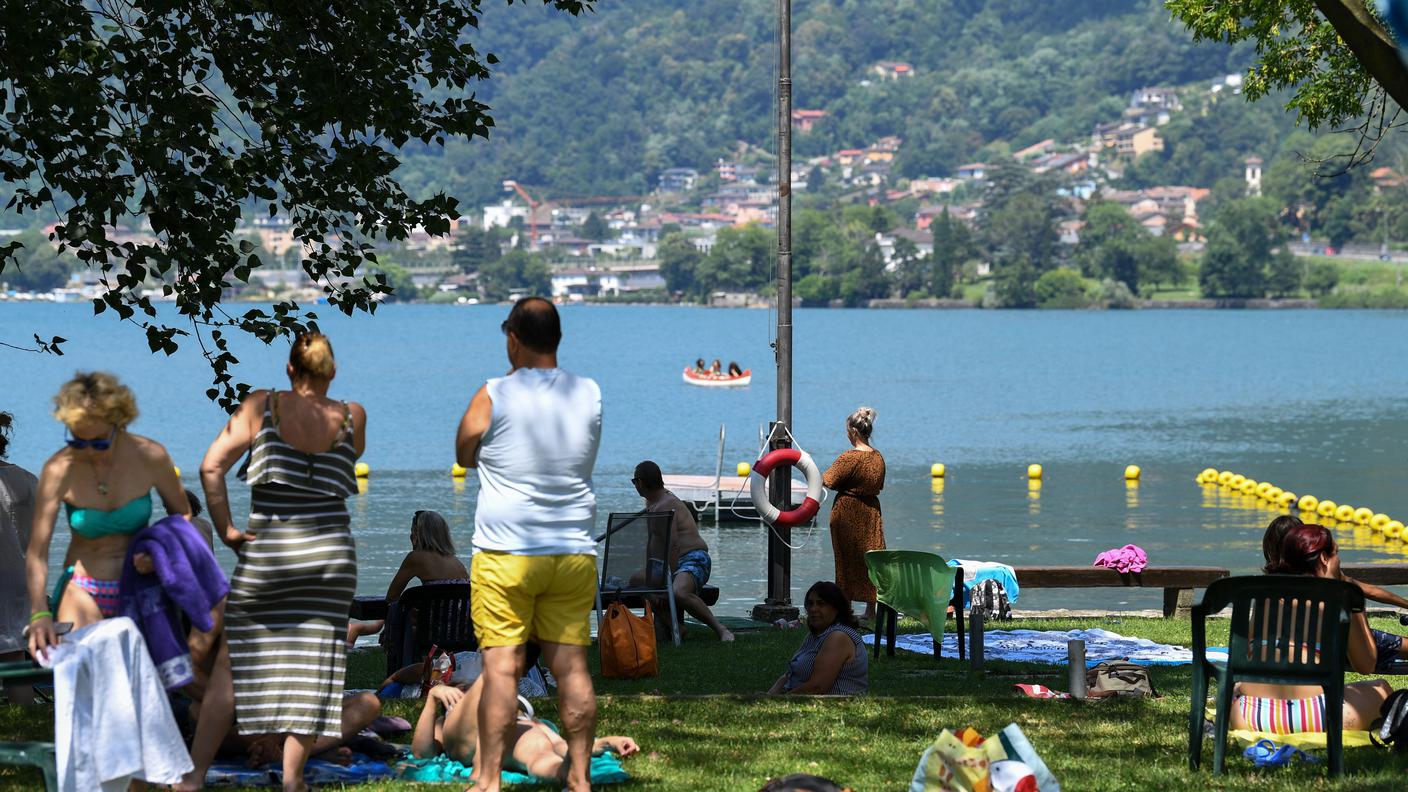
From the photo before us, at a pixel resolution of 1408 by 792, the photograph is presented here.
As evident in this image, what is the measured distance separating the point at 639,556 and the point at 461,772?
4.76m

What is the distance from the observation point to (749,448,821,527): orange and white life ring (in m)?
12.1

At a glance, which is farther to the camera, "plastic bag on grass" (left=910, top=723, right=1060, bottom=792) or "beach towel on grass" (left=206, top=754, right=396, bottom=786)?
"beach towel on grass" (left=206, top=754, right=396, bottom=786)

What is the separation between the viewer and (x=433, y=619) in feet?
25.6

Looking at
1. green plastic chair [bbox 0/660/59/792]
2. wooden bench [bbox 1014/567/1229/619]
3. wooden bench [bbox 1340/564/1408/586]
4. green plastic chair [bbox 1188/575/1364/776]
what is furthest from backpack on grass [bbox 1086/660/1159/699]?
green plastic chair [bbox 0/660/59/792]

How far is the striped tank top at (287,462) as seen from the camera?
17.1ft

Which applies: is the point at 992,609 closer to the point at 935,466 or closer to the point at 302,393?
the point at 302,393

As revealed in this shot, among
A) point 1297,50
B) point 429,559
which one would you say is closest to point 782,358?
point 429,559

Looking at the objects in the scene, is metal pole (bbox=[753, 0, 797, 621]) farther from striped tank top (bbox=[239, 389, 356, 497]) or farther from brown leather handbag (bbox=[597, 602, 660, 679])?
striped tank top (bbox=[239, 389, 356, 497])

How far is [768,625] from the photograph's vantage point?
12516 mm

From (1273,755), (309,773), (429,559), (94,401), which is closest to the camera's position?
(94,401)

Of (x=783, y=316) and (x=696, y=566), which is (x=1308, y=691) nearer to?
(x=696, y=566)

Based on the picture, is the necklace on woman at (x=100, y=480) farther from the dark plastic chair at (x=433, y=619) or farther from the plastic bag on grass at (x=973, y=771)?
the dark plastic chair at (x=433, y=619)

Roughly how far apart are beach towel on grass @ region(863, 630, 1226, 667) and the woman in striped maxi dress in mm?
4818

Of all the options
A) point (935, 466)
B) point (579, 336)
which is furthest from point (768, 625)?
point (579, 336)
